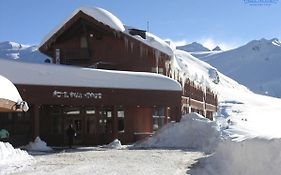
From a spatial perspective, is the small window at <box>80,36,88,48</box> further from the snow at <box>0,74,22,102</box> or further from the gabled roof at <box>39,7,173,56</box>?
the snow at <box>0,74,22,102</box>

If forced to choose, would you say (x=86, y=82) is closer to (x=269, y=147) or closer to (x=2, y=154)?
(x=2, y=154)

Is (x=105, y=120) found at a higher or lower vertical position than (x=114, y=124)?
higher

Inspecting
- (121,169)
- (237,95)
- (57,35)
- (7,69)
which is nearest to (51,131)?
(7,69)

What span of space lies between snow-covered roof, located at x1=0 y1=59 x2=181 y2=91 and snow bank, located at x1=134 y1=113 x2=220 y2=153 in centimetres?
318

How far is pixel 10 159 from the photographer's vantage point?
59.9 feet

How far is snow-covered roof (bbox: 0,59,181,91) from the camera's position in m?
26.0

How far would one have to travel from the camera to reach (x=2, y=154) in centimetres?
1819

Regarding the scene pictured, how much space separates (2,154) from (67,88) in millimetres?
9699

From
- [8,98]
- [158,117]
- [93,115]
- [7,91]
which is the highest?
[7,91]

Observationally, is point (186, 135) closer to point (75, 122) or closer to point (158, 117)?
point (158, 117)

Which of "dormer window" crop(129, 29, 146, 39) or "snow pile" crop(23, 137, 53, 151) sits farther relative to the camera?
"dormer window" crop(129, 29, 146, 39)

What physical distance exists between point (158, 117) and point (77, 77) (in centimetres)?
750

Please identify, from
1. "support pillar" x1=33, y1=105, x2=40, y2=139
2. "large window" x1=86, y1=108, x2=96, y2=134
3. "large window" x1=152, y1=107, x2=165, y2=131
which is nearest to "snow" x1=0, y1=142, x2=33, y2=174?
"support pillar" x1=33, y1=105, x2=40, y2=139

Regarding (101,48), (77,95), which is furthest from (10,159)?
(101,48)
